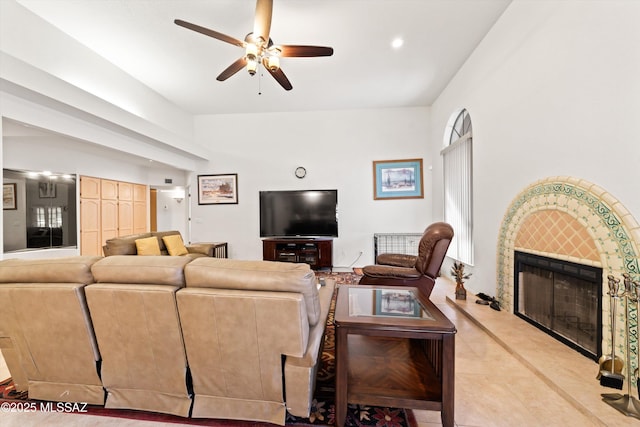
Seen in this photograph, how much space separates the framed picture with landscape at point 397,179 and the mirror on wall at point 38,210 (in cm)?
541

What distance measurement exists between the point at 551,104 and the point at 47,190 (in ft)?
21.1

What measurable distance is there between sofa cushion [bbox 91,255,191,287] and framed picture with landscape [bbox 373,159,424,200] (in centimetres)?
421

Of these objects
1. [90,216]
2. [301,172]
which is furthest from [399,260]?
[90,216]

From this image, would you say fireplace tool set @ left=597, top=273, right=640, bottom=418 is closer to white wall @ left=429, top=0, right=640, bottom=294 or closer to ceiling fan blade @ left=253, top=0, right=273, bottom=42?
white wall @ left=429, top=0, right=640, bottom=294

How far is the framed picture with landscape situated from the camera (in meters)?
4.94

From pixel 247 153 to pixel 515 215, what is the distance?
468 centimetres

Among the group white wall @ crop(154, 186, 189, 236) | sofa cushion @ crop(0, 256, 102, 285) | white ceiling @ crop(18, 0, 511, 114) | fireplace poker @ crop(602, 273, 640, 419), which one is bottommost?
fireplace poker @ crop(602, 273, 640, 419)

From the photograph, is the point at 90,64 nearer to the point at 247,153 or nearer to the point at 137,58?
the point at 137,58

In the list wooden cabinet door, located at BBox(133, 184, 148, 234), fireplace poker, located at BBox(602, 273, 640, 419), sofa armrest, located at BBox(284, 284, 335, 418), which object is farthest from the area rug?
wooden cabinet door, located at BBox(133, 184, 148, 234)

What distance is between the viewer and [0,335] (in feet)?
4.68

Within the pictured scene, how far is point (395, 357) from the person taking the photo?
161cm

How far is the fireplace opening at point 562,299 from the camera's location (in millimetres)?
1733

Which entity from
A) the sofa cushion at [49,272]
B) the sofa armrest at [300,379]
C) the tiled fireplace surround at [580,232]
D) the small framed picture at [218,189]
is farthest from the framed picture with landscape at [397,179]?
the sofa cushion at [49,272]

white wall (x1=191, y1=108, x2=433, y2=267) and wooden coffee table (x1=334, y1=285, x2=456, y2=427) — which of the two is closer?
wooden coffee table (x1=334, y1=285, x2=456, y2=427)
